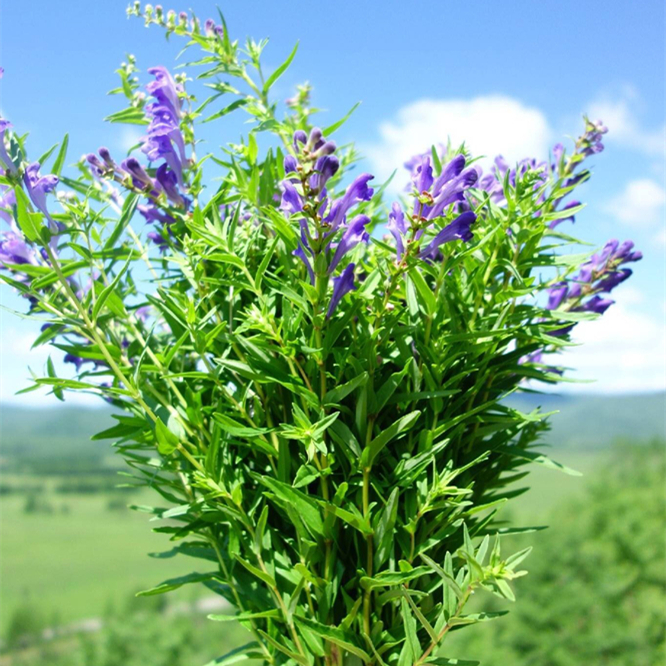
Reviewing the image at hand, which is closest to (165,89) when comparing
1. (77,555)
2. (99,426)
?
(77,555)

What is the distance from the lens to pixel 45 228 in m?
0.59

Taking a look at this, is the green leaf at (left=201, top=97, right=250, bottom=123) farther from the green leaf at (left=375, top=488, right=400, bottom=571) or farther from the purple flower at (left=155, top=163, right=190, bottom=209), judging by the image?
the green leaf at (left=375, top=488, right=400, bottom=571)

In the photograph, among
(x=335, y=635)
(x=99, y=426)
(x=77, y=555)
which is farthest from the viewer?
(x=99, y=426)

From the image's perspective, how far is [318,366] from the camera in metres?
0.59

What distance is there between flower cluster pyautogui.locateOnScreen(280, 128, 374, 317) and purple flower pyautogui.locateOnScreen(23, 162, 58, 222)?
24 cm

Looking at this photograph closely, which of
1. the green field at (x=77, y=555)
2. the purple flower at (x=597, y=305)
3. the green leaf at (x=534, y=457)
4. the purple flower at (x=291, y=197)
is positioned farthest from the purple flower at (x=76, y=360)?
the green field at (x=77, y=555)

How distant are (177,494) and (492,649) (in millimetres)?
17937

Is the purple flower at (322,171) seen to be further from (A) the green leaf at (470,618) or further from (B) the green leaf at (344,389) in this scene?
(A) the green leaf at (470,618)

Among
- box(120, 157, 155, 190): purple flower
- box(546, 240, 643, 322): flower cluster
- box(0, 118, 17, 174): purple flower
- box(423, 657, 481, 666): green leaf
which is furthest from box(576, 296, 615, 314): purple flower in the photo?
box(0, 118, 17, 174): purple flower

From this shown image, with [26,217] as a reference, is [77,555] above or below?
below

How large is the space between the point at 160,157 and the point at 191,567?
4404cm

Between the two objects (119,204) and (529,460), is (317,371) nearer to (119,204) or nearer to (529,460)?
(529,460)

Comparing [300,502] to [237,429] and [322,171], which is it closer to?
[237,429]

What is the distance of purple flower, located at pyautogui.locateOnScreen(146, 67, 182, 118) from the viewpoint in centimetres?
72
